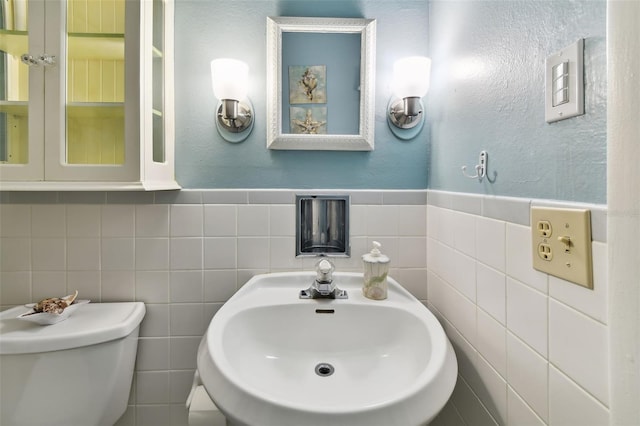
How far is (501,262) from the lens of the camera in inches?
26.1

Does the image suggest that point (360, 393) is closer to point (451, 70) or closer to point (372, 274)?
point (372, 274)

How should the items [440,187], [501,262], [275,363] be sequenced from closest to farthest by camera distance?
[501,262] < [275,363] < [440,187]

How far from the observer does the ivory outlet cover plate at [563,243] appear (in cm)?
45

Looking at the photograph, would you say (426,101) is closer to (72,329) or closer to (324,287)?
(324,287)

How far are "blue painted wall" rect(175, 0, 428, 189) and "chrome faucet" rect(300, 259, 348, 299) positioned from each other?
0.92ft

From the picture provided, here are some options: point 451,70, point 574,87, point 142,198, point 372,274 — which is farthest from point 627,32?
point 142,198

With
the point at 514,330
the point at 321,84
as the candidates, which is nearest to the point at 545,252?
the point at 514,330

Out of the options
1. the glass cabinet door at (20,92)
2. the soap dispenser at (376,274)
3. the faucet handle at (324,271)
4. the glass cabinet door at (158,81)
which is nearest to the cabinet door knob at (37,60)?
the glass cabinet door at (20,92)

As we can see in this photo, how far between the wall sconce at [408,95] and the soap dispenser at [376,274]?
41 centimetres

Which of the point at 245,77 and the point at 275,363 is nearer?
the point at 275,363

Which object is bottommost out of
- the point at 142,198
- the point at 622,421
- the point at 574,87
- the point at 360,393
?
the point at 360,393

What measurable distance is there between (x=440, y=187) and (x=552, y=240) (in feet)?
1.62

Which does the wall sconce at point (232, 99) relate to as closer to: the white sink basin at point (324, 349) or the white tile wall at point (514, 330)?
the white sink basin at point (324, 349)

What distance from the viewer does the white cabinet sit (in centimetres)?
84
